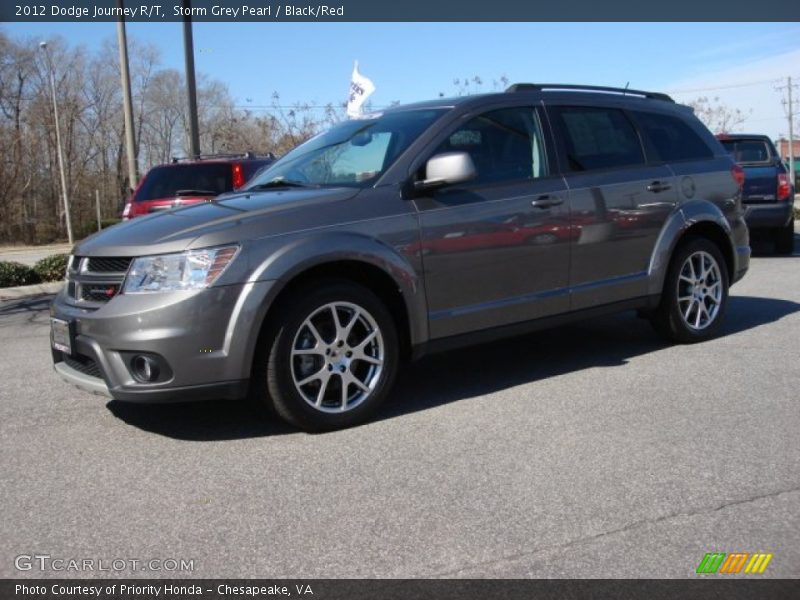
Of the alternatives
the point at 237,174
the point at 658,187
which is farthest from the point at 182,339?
the point at 237,174

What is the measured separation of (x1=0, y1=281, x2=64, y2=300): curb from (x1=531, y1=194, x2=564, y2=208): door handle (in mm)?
8060

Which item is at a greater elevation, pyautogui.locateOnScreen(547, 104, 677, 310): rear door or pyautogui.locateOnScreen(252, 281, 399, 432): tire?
pyautogui.locateOnScreen(547, 104, 677, 310): rear door

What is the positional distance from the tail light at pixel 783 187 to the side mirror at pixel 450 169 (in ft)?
30.8

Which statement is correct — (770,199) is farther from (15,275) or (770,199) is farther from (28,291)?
(15,275)

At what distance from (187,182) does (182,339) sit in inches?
277

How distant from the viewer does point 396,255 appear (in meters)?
4.63

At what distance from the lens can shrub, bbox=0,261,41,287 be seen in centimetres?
1145

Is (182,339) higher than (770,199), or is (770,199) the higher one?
(770,199)

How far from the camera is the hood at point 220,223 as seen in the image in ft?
13.6

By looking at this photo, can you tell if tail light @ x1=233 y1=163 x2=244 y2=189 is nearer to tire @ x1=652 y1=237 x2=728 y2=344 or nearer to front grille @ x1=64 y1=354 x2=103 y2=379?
tire @ x1=652 y1=237 x2=728 y2=344

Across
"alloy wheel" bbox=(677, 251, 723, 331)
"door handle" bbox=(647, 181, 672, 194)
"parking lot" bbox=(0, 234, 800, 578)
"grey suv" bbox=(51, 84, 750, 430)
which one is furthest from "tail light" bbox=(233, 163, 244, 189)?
"alloy wheel" bbox=(677, 251, 723, 331)

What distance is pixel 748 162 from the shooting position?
1278cm
